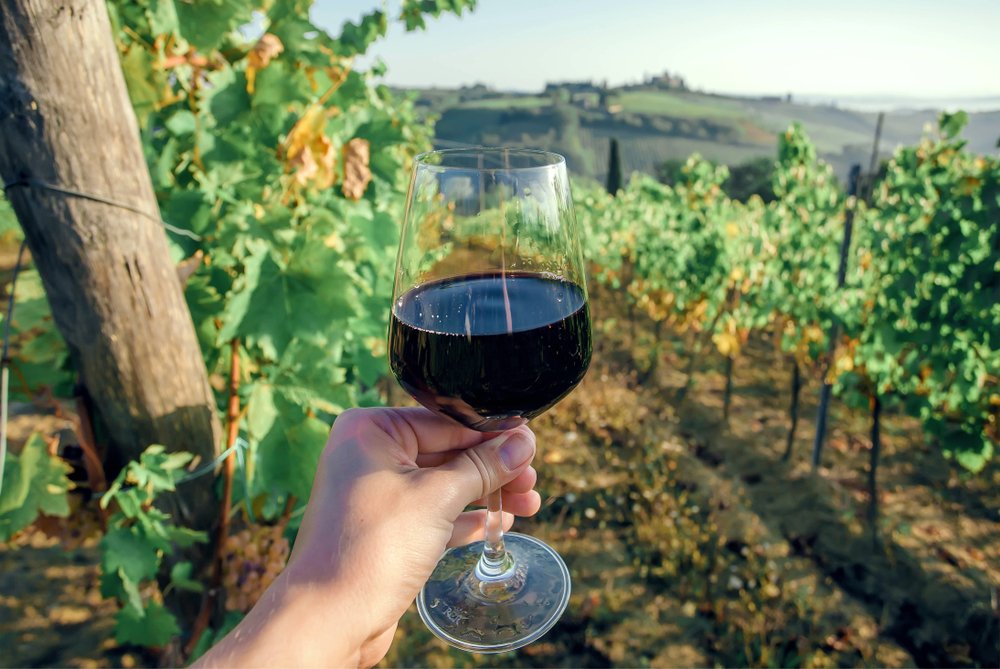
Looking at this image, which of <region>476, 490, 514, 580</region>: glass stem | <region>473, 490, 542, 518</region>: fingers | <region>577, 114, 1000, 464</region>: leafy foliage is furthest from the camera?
<region>577, 114, 1000, 464</region>: leafy foliage

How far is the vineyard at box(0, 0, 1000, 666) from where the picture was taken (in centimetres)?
193

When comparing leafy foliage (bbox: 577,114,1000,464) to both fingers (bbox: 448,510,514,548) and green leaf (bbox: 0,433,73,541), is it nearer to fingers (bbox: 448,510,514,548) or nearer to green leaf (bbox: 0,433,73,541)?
fingers (bbox: 448,510,514,548)

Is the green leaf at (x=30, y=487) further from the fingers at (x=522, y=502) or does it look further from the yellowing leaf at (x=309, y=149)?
the fingers at (x=522, y=502)

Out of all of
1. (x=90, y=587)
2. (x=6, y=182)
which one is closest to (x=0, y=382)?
(x=6, y=182)

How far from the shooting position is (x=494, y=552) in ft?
5.37

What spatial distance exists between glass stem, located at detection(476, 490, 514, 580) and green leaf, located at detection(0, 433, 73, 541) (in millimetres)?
1215

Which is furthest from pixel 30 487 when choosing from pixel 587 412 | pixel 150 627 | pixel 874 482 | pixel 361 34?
pixel 874 482

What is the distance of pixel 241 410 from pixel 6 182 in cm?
96

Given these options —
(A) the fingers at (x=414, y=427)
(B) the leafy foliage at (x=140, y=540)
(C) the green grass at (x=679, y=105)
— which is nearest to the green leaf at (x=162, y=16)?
(B) the leafy foliage at (x=140, y=540)

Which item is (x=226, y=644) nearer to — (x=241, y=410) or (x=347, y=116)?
(x=241, y=410)

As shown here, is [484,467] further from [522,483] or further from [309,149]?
[309,149]

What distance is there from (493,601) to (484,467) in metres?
0.52

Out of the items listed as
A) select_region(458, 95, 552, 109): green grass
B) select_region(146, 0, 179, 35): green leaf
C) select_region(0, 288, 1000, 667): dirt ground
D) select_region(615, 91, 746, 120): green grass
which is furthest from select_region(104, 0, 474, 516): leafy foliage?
select_region(615, 91, 746, 120): green grass

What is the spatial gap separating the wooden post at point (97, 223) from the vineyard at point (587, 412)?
0.27 feet
